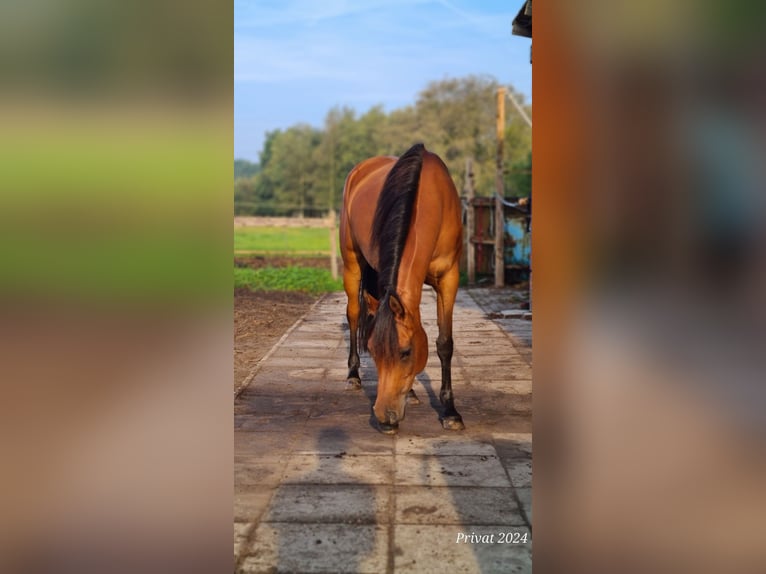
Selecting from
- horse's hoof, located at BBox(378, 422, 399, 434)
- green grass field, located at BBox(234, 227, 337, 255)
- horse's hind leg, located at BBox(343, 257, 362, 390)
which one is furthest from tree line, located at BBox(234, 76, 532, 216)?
horse's hoof, located at BBox(378, 422, 399, 434)

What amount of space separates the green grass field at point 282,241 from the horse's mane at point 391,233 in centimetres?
1303

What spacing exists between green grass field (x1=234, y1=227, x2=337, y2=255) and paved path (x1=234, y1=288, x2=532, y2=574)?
12.3 m

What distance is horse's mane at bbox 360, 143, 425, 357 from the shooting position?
9.83 feet

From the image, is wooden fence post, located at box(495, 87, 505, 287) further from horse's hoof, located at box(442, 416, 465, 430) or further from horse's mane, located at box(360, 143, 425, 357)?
horse's hoof, located at box(442, 416, 465, 430)

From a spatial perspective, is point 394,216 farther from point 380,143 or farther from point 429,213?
point 380,143

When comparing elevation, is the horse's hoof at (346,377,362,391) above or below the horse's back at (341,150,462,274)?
below

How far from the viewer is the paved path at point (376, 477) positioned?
2.10 meters
